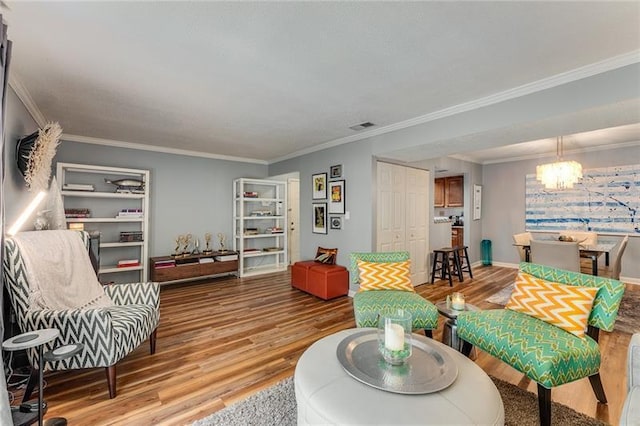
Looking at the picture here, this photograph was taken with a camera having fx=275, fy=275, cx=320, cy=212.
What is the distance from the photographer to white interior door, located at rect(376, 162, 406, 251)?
166 inches

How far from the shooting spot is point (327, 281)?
4.03 m

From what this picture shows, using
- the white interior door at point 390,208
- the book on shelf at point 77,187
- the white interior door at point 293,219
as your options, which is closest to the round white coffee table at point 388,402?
the white interior door at point 390,208

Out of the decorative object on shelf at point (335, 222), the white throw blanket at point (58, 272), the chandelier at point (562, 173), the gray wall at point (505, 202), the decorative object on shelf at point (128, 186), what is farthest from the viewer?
the gray wall at point (505, 202)

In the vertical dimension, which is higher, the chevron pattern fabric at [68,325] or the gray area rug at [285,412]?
the chevron pattern fabric at [68,325]

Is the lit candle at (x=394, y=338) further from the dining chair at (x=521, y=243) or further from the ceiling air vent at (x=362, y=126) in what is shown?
the dining chair at (x=521, y=243)

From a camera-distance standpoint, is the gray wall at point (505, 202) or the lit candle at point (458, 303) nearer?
the lit candle at point (458, 303)

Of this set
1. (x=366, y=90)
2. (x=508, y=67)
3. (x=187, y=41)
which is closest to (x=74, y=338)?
(x=187, y=41)

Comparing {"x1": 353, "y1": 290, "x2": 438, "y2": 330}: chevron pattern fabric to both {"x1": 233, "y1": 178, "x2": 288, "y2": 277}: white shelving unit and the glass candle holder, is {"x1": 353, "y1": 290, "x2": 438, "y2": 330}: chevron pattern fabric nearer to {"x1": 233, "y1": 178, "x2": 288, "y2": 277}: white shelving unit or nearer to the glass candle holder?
the glass candle holder

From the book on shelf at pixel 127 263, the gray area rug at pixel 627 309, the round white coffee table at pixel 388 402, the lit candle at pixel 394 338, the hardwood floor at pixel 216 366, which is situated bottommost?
the hardwood floor at pixel 216 366

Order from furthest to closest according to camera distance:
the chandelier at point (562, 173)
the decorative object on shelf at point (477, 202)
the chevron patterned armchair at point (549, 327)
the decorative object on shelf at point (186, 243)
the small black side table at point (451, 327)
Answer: the decorative object on shelf at point (477, 202)
the decorative object on shelf at point (186, 243)
the chandelier at point (562, 173)
the small black side table at point (451, 327)
the chevron patterned armchair at point (549, 327)

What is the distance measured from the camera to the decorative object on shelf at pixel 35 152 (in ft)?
8.01

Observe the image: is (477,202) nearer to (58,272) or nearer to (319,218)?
(319,218)

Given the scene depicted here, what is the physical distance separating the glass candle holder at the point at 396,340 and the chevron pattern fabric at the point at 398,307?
32.1 inches

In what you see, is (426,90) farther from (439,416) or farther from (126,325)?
(126,325)
